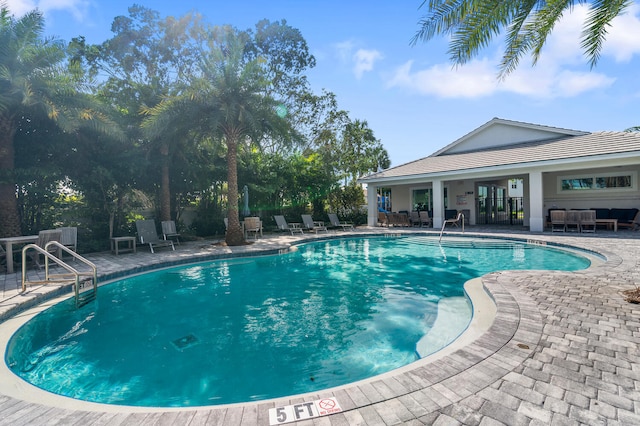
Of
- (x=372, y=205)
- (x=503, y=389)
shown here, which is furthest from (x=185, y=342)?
(x=372, y=205)

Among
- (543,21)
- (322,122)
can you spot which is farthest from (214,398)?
(322,122)

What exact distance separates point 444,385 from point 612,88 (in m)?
10.9

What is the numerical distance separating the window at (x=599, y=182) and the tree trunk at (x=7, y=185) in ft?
75.2

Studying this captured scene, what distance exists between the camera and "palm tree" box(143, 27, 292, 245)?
37.5ft

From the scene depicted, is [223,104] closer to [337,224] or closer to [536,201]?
[337,224]

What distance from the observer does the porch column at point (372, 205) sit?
66.7 feet

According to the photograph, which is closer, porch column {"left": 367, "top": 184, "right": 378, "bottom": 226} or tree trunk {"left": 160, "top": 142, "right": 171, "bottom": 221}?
tree trunk {"left": 160, "top": 142, "right": 171, "bottom": 221}

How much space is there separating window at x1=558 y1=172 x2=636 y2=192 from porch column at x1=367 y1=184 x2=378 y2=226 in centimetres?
991

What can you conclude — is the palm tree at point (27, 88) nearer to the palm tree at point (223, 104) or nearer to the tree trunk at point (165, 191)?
the palm tree at point (223, 104)

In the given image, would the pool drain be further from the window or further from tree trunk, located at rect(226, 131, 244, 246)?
the window

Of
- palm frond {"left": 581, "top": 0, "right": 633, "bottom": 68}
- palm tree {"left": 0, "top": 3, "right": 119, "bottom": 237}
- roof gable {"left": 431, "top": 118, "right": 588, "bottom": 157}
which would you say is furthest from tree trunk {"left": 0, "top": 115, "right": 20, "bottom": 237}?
roof gable {"left": 431, "top": 118, "right": 588, "bottom": 157}

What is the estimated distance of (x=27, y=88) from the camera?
8094 millimetres

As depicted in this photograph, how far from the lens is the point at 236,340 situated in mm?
4520

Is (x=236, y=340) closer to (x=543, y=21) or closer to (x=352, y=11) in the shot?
(x=543, y=21)
